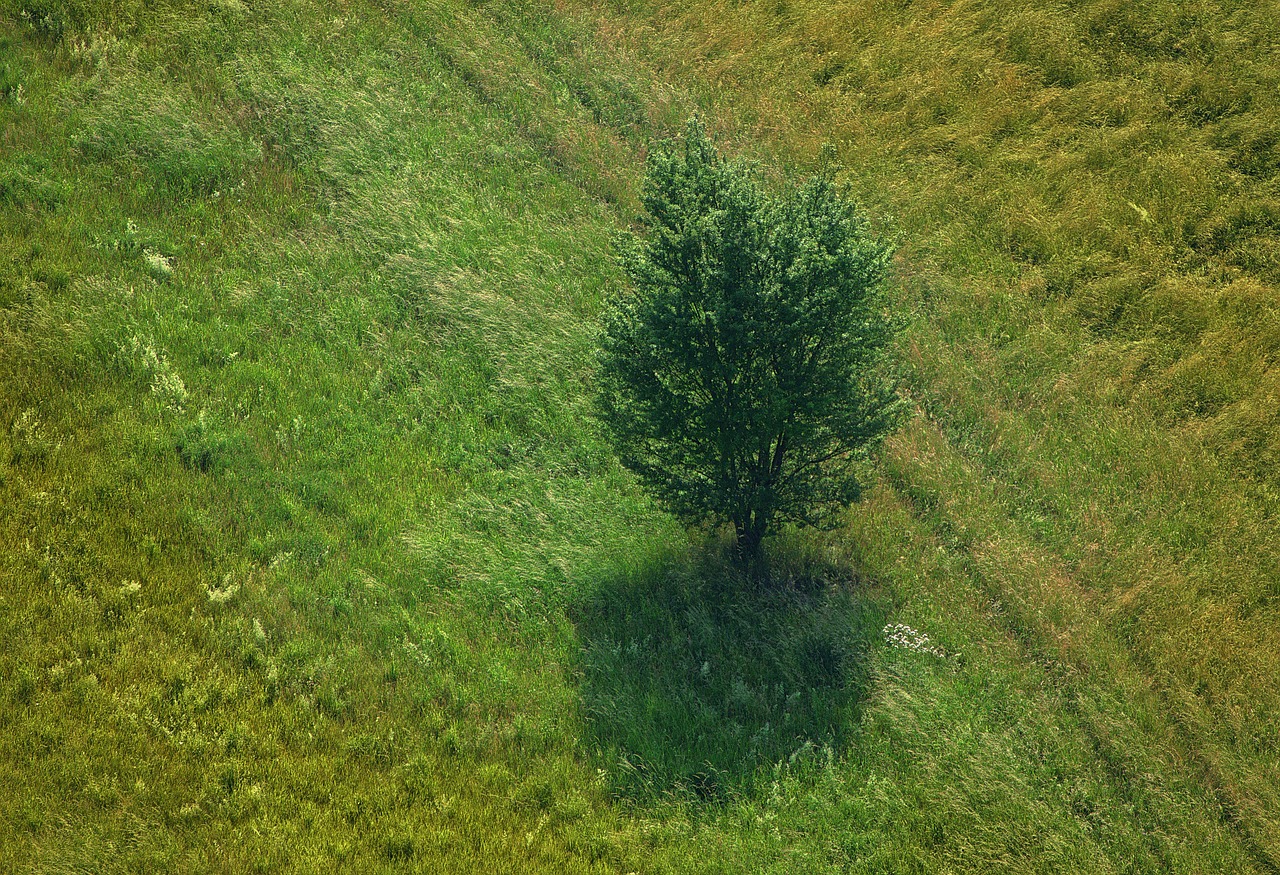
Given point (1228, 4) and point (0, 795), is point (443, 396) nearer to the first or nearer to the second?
point (0, 795)

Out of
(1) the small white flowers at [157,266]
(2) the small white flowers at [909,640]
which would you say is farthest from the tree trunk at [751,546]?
(1) the small white flowers at [157,266]

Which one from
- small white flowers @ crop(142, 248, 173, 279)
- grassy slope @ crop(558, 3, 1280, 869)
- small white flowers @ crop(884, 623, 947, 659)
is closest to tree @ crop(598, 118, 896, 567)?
small white flowers @ crop(884, 623, 947, 659)

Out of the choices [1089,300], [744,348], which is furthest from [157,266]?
[1089,300]

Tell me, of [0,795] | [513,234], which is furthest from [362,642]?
[513,234]

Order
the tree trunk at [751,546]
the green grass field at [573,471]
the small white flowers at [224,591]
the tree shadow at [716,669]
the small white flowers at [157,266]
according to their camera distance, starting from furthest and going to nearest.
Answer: the small white flowers at [157,266] < the tree trunk at [751,546] < the small white flowers at [224,591] < the tree shadow at [716,669] < the green grass field at [573,471]

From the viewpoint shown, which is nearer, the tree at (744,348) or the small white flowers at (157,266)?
the tree at (744,348)

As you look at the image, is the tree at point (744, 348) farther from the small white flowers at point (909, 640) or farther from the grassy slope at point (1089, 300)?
the grassy slope at point (1089, 300)
